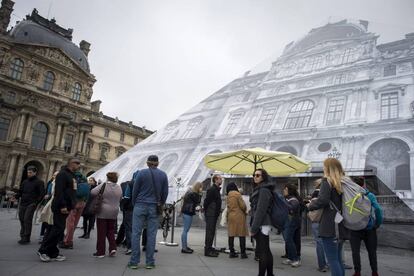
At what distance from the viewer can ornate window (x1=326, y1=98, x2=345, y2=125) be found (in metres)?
10.4

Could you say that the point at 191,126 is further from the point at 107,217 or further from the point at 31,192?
the point at 107,217

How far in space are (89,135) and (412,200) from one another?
43.5m

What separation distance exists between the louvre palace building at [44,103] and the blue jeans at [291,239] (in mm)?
34783

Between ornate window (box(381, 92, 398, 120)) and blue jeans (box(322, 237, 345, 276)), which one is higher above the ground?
ornate window (box(381, 92, 398, 120))

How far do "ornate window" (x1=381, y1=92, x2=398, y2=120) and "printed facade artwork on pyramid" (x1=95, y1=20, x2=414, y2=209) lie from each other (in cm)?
3

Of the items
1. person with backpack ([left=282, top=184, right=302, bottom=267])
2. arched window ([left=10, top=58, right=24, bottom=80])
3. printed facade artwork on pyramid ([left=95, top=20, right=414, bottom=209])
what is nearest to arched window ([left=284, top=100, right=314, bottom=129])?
printed facade artwork on pyramid ([left=95, top=20, right=414, bottom=209])

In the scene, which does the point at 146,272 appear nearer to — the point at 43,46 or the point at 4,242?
the point at 4,242

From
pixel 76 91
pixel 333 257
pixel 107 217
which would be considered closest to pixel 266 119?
pixel 107 217

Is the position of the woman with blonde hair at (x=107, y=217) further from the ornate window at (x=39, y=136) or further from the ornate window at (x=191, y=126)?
the ornate window at (x=39, y=136)

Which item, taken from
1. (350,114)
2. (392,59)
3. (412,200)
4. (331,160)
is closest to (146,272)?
(331,160)

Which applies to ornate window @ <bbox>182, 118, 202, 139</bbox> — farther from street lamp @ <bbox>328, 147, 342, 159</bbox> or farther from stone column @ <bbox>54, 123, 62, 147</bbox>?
stone column @ <bbox>54, 123, 62, 147</bbox>

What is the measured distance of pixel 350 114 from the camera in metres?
10.2

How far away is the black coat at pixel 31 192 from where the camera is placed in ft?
20.3

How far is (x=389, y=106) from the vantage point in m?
9.52
